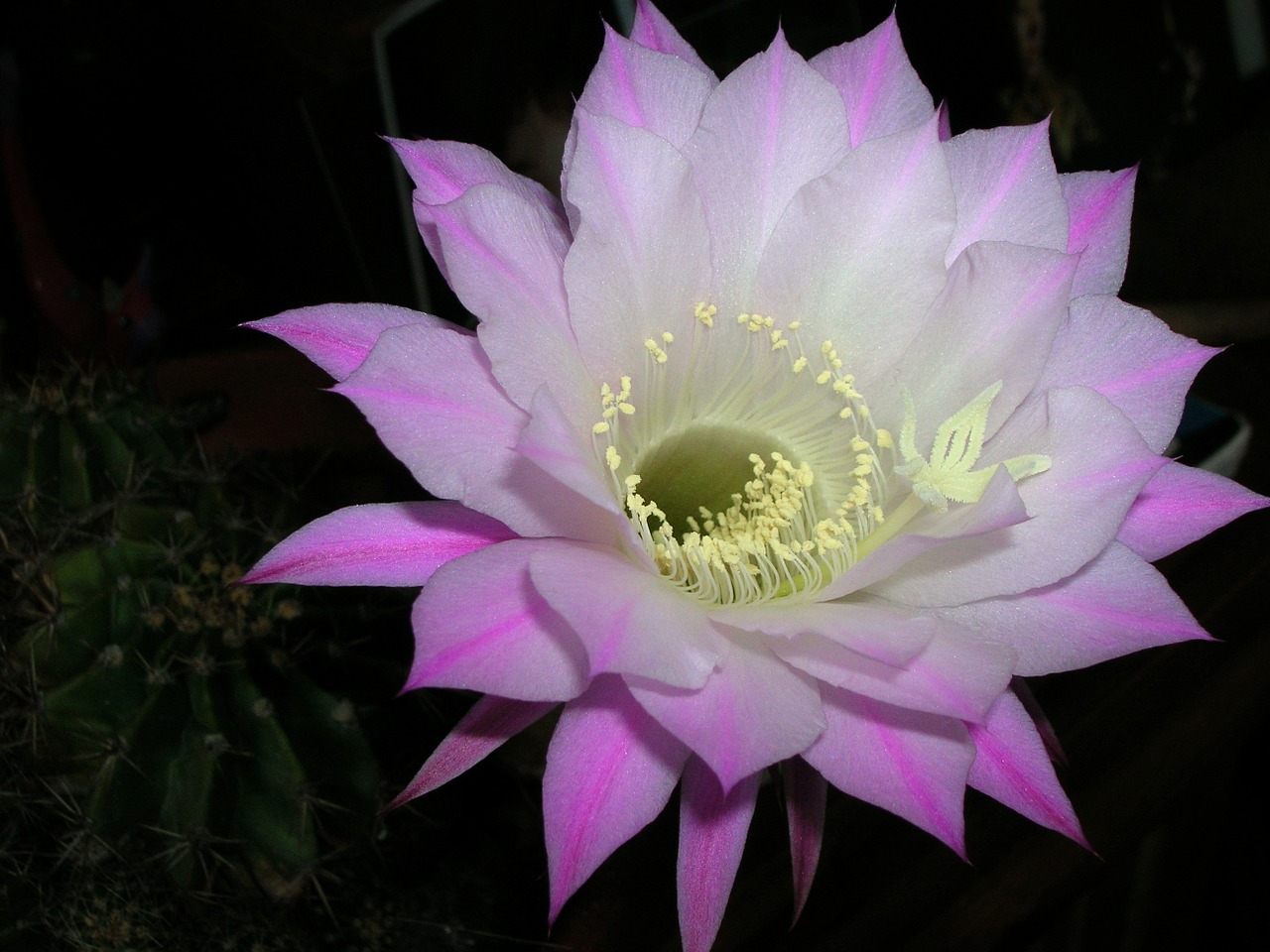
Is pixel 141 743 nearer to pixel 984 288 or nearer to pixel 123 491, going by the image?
pixel 123 491

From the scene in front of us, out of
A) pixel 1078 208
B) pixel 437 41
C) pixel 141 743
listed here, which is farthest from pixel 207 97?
pixel 1078 208

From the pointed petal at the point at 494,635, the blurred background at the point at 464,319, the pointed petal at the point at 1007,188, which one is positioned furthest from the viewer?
the blurred background at the point at 464,319

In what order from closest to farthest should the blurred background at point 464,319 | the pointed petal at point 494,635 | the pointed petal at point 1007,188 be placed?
1. the pointed petal at point 494,635
2. the pointed petal at point 1007,188
3. the blurred background at point 464,319

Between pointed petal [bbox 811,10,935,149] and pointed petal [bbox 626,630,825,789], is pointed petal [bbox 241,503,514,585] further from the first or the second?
pointed petal [bbox 811,10,935,149]

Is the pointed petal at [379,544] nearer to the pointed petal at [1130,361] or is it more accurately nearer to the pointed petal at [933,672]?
the pointed petal at [933,672]

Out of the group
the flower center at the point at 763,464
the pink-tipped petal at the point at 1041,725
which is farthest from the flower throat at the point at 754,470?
the pink-tipped petal at the point at 1041,725

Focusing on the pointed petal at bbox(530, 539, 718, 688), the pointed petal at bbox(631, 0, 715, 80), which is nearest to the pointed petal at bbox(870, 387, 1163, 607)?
the pointed petal at bbox(530, 539, 718, 688)

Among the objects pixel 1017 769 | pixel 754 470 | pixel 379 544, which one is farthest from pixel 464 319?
pixel 1017 769

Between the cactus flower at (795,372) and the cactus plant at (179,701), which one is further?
the cactus plant at (179,701)
